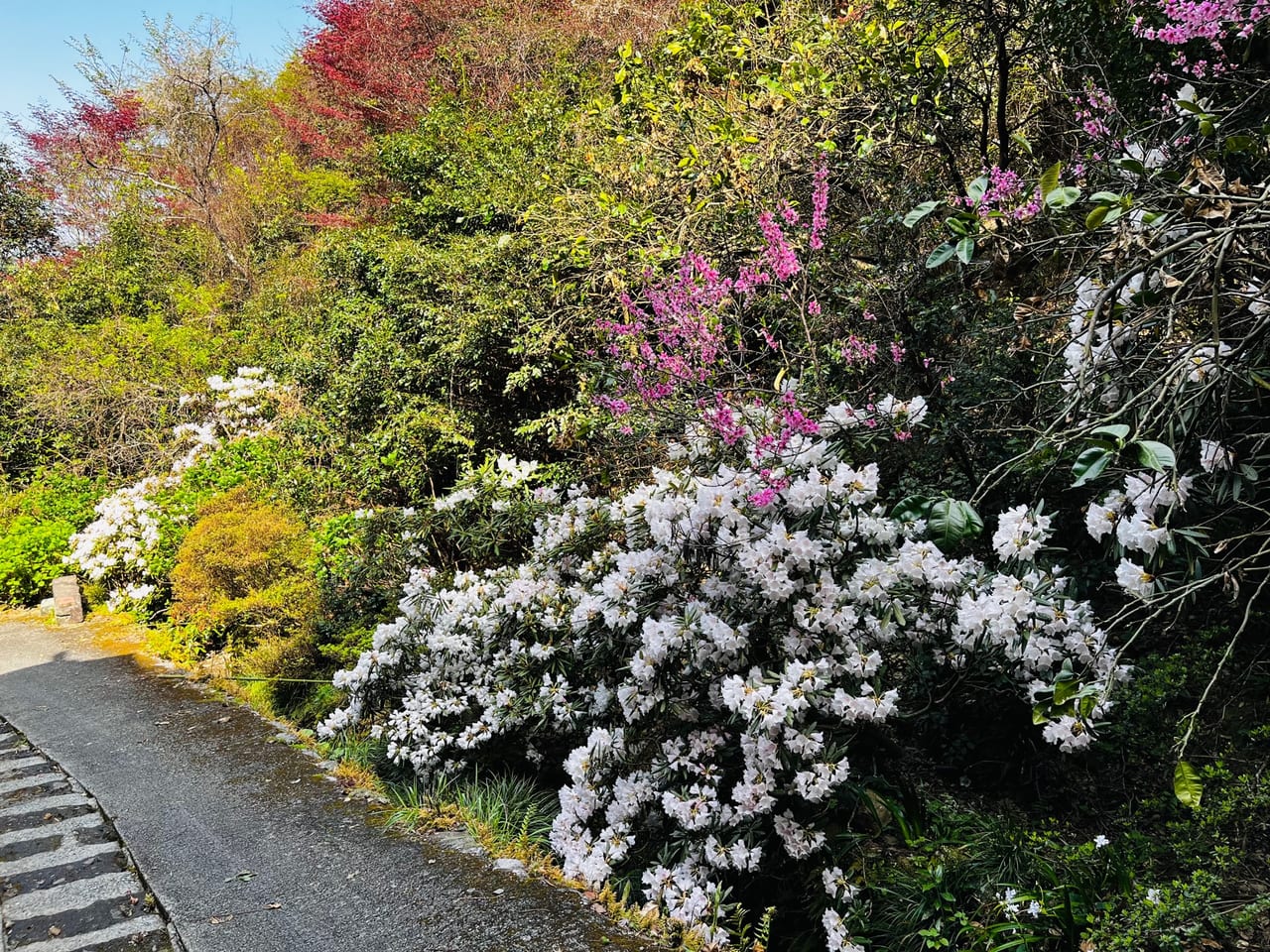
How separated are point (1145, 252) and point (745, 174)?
3.52 meters

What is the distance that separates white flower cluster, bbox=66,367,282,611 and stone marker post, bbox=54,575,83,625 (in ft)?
0.62

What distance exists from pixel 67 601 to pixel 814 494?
8.33 metres

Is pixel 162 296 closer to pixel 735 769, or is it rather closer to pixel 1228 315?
pixel 735 769

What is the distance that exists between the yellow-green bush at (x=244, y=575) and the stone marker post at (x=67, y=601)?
2.88m

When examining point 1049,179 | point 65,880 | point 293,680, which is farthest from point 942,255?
point 293,680

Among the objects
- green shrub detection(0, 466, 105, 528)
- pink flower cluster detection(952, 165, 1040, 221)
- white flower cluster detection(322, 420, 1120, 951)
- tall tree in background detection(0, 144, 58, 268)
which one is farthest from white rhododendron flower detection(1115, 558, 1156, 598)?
tall tree in background detection(0, 144, 58, 268)

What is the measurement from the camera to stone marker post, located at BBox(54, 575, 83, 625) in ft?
26.9

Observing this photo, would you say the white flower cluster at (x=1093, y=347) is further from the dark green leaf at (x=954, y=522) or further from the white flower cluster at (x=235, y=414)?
the white flower cluster at (x=235, y=414)

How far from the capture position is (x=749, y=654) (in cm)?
287

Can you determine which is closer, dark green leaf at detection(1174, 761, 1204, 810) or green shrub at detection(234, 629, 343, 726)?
dark green leaf at detection(1174, 761, 1204, 810)

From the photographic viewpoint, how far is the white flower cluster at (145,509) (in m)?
7.57

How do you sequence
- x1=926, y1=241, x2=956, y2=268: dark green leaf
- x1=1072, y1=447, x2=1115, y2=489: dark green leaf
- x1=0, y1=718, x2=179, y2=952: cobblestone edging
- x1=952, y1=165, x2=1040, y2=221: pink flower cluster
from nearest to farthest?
1. x1=1072, y1=447, x2=1115, y2=489: dark green leaf
2. x1=926, y1=241, x2=956, y2=268: dark green leaf
3. x1=0, y1=718, x2=179, y2=952: cobblestone edging
4. x1=952, y1=165, x2=1040, y2=221: pink flower cluster

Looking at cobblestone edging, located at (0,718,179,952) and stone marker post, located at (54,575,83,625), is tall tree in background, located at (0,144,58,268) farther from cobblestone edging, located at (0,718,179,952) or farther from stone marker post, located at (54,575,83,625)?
cobblestone edging, located at (0,718,179,952)

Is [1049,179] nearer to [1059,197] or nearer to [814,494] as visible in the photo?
[1059,197]
